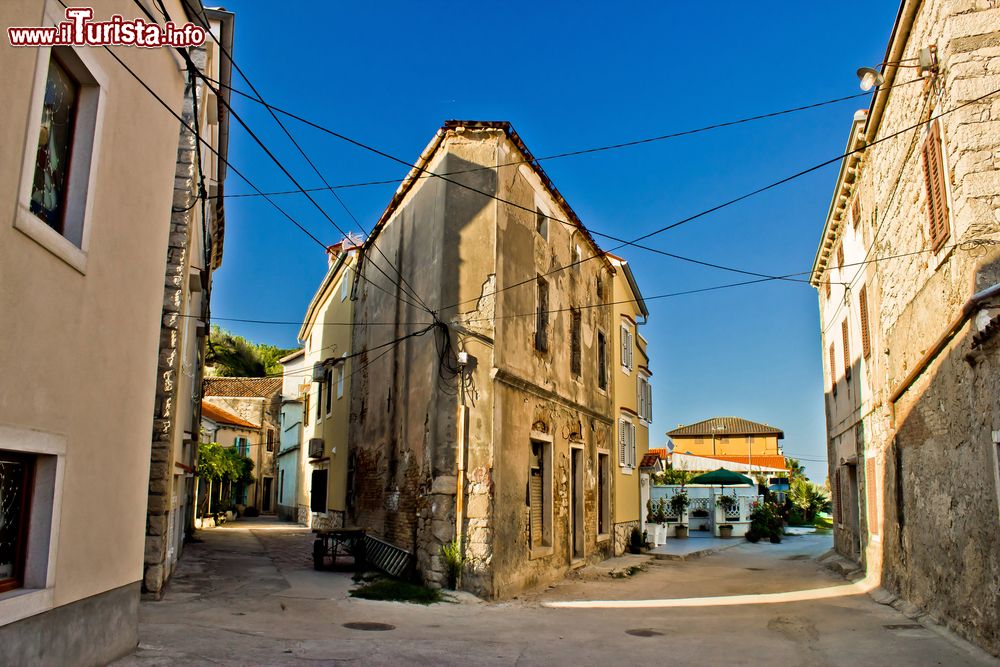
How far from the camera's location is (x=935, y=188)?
10.5 meters

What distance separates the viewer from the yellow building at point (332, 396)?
21.1 meters

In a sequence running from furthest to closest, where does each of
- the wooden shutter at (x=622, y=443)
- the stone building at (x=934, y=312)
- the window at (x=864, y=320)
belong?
1. the wooden shutter at (x=622, y=443)
2. the window at (x=864, y=320)
3. the stone building at (x=934, y=312)

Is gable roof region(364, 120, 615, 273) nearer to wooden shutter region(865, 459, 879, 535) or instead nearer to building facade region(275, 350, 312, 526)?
wooden shutter region(865, 459, 879, 535)

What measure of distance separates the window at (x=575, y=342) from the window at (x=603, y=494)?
2912 millimetres

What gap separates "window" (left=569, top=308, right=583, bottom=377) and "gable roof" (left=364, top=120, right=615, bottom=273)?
2278 mm

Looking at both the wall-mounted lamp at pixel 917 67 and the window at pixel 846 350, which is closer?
the wall-mounted lamp at pixel 917 67

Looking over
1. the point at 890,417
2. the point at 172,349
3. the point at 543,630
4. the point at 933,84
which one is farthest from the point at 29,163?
the point at 890,417

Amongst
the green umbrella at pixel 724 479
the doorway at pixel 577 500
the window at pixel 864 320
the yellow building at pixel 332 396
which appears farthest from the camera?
the green umbrella at pixel 724 479

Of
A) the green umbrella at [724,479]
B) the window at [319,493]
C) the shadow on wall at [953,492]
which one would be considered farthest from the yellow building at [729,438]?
the shadow on wall at [953,492]

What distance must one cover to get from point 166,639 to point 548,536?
29.1 ft

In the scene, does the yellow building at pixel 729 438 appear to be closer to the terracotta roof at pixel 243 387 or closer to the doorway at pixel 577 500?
the terracotta roof at pixel 243 387

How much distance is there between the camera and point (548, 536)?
15.8 meters

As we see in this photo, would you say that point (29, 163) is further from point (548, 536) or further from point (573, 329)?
point (573, 329)

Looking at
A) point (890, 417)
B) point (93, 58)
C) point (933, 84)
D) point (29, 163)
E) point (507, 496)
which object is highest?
point (933, 84)
